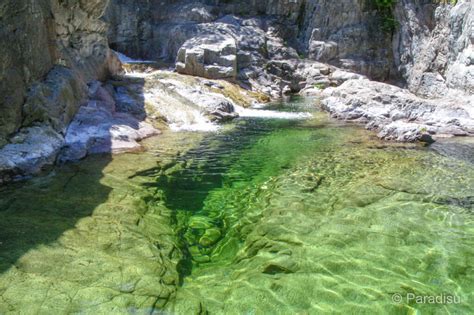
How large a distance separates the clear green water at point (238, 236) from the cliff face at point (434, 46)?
9560mm

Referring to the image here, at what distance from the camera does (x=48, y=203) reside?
5.71 meters

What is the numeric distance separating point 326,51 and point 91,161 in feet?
64.4

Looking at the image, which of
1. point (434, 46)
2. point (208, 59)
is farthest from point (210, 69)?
point (434, 46)

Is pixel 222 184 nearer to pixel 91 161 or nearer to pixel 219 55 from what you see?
pixel 91 161

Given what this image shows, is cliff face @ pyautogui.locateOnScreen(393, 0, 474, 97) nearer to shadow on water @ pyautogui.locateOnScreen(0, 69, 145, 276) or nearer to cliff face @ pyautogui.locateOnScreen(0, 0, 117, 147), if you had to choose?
cliff face @ pyautogui.locateOnScreen(0, 0, 117, 147)

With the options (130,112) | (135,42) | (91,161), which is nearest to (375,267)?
(91,161)

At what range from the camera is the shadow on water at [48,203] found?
441 centimetres

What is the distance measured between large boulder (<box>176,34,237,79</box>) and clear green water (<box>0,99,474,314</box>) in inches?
448

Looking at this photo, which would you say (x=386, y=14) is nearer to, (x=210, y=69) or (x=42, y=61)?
(x=210, y=69)

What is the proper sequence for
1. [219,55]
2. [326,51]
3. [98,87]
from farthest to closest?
[326,51], [219,55], [98,87]

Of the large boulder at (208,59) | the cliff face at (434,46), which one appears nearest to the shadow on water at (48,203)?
the large boulder at (208,59)

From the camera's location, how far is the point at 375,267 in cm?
436

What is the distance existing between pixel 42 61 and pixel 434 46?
17848 mm

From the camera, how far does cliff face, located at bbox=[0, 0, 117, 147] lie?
754 centimetres
